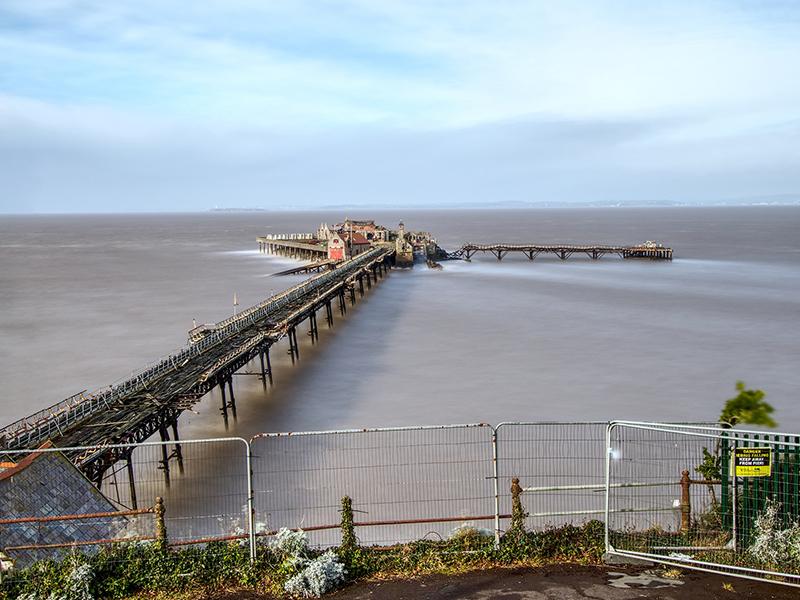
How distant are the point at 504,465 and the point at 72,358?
944 inches

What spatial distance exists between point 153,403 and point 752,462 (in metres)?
15.0

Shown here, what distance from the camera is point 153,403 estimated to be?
18734 mm

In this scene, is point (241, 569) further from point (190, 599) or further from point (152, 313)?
point (152, 313)

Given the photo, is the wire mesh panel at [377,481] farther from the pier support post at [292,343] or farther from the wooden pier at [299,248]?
the wooden pier at [299,248]

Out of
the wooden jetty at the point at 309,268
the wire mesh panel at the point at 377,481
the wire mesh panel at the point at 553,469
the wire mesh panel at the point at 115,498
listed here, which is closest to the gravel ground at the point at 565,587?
the wire mesh panel at the point at 115,498

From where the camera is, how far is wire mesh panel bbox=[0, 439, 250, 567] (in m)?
9.43

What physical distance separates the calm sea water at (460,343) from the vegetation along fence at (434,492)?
3.57m

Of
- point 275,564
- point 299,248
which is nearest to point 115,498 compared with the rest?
point 275,564

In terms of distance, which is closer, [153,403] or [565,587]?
[565,587]

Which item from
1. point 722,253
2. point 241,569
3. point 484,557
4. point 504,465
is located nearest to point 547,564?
point 484,557

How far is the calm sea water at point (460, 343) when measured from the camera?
23.9 meters

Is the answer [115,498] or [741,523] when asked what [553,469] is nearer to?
[741,523]

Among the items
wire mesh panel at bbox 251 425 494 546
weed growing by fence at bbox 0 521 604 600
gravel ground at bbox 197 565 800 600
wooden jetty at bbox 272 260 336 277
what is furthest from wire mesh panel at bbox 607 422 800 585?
wooden jetty at bbox 272 260 336 277

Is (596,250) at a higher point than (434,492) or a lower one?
higher
